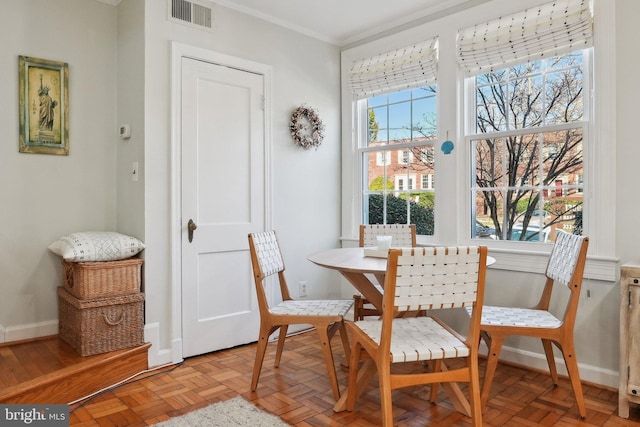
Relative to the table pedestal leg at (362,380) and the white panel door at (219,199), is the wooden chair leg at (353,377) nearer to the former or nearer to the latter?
the table pedestal leg at (362,380)

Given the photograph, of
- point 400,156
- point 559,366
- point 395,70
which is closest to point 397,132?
point 400,156

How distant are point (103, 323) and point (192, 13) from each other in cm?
217

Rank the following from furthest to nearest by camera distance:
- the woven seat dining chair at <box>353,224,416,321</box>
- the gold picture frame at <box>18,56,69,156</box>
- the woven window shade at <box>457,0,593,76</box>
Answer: the woven seat dining chair at <box>353,224,416,321</box>
the gold picture frame at <box>18,56,69,156</box>
the woven window shade at <box>457,0,593,76</box>

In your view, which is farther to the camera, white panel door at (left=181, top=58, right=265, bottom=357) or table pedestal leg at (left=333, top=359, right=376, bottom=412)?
white panel door at (left=181, top=58, right=265, bottom=357)

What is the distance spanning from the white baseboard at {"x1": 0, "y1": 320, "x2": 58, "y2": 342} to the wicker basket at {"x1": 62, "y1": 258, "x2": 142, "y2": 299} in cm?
39

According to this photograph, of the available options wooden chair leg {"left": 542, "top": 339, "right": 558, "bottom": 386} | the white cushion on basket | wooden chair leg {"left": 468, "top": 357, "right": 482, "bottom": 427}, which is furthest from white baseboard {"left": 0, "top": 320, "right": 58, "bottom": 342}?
wooden chair leg {"left": 542, "top": 339, "right": 558, "bottom": 386}

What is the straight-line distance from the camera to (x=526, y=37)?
287cm

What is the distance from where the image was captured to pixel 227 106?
330 centimetres

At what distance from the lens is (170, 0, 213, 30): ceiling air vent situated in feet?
9.86

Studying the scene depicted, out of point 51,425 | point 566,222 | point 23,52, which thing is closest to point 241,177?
point 23,52

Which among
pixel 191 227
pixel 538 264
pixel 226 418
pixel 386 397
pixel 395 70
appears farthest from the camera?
pixel 395 70

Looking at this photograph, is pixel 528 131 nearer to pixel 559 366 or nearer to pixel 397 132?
pixel 397 132

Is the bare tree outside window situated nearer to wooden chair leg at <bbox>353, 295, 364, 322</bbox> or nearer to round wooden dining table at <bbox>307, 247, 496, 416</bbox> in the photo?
round wooden dining table at <bbox>307, 247, 496, 416</bbox>

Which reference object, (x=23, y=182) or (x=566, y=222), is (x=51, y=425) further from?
(x=566, y=222)
